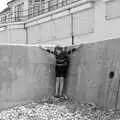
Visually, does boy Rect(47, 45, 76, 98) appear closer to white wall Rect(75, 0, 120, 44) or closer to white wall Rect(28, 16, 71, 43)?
white wall Rect(75, 0, 120, 44)

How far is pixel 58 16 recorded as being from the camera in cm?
1647

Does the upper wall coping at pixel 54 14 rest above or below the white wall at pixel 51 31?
above

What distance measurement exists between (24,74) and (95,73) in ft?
7.61

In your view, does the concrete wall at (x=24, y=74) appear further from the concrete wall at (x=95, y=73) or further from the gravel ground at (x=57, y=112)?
the concrete wall at (x=95, y=73)

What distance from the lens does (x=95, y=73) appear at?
7.89 meters

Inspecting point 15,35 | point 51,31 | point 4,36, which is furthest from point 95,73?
point 4,36

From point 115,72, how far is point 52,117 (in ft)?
7.01

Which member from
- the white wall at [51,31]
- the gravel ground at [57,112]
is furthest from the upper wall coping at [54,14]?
the gravel ground at [57,112]

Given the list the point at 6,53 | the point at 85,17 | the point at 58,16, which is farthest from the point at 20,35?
the point at 6,53

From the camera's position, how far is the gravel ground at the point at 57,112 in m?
6.87

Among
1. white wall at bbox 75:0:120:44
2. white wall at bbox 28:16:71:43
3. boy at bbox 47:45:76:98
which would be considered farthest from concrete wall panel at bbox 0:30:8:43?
boy at bbox 47:45:76:98

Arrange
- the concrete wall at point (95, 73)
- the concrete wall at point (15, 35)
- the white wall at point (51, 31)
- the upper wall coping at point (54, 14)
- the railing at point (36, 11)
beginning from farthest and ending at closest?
the concrete wall at point (15, 35)
the railing at point (36, 11)
the white wall at point (51, 31)
the upper wall coping at point (54, 14)
the concrete wall at point (95, 73)

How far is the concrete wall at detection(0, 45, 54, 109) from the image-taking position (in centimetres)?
813

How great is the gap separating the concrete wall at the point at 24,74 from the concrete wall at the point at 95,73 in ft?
2.69
